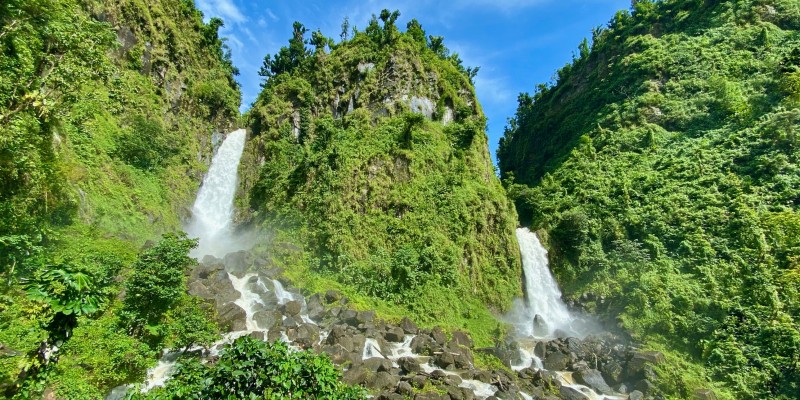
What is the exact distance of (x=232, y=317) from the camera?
15547mm

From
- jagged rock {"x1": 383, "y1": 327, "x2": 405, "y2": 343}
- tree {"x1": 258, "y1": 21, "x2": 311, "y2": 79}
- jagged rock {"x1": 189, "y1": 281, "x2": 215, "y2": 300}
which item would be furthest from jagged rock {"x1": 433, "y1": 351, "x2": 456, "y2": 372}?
tree {"x1": 258, "y1": 21, "x2": 311, "y2": 79}

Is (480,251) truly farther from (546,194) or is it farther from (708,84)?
(708,84)

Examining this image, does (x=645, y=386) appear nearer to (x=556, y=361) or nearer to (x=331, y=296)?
(x=556, y=361)

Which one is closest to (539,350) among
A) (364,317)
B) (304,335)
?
(364,317)

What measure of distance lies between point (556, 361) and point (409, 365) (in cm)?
904

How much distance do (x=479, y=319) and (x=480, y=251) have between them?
217 inches

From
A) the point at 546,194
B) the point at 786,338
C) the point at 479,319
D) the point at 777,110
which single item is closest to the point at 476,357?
the point at 479,319

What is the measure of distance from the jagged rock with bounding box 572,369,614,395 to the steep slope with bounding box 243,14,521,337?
5993 millimetres

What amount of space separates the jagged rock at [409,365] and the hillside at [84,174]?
331 inches

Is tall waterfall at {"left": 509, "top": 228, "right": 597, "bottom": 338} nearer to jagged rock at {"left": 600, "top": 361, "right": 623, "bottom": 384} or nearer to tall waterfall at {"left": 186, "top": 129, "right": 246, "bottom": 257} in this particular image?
jagged rock at {"left": 600, "top": 361, "right": 623, "bottom": 384}

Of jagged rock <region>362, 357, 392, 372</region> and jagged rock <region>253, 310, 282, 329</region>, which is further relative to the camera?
jagged rock <region>253, 310, 282, 329</region>

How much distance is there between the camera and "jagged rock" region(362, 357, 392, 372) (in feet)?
46.8

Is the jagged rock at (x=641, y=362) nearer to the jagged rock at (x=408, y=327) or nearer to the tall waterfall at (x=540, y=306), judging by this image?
the tall waterfall at (x=540, y=306)

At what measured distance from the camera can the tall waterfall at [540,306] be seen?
25.8 metres
